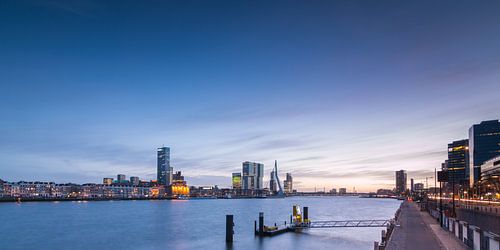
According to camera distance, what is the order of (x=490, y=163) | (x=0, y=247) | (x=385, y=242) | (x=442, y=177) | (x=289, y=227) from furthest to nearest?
(x=490, y=163)
(x=289, y=227)
(x=0, y=247)
(x=442, y=177)
(x=385, y=242)

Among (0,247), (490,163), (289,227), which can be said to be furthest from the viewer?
(490,163)

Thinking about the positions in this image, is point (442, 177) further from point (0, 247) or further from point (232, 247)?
point (0, 247)

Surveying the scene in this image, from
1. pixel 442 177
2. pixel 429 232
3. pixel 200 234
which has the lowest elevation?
pixel 200 234

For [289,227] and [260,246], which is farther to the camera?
[289,227]

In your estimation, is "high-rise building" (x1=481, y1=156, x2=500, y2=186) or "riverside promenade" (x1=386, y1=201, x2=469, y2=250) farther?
"high-rise building" (x1=481, y1=156, x2=500, y2=186)

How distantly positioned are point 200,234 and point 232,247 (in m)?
18.2

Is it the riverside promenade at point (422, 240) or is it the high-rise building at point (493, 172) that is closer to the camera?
the riverside promenade at point (422, 240)

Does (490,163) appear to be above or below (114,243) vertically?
above

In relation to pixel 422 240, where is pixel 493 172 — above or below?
above

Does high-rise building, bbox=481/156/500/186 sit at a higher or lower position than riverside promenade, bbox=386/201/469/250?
higher

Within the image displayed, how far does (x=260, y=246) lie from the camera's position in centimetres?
5262

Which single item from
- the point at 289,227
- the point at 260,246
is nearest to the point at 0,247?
the point at 260,246

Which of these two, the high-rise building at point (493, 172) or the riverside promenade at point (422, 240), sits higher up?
the high-rise building at point (493, 172)

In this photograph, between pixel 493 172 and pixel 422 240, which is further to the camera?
pixel 493 172
